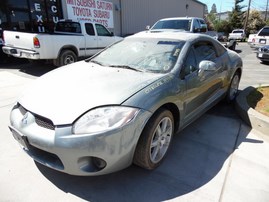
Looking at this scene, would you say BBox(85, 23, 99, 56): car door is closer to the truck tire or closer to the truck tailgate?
the truck tire

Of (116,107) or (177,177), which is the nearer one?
(116,107)

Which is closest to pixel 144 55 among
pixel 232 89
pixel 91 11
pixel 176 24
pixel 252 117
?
pixel 252 117

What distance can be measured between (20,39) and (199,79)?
6.32 metres

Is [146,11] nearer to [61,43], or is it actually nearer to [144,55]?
[61,43]

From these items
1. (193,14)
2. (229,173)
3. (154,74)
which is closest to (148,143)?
(154,74)

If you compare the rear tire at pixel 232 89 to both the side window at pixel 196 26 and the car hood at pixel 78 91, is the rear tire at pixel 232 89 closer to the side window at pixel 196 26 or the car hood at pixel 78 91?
the car hood at pixel 78 91

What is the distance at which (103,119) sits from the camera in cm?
220

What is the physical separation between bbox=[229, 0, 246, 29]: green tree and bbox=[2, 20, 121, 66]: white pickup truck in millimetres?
41458

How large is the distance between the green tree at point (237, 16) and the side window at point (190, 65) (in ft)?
153

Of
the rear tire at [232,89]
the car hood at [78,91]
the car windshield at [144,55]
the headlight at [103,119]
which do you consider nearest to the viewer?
the headlight at [103,119]

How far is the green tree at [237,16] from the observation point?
146 ft

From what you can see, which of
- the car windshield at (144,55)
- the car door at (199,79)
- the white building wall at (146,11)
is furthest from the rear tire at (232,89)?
the white building wall at (146,11)

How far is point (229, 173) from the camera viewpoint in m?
2.78

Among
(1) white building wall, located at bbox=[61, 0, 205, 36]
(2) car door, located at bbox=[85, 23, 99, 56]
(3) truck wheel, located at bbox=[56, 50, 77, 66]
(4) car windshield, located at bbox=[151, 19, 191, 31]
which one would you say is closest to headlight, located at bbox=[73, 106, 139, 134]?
(3) truck wheel, located at bbox=[56, 50, 77, 66]
